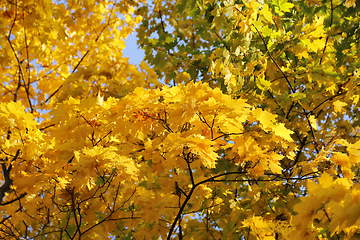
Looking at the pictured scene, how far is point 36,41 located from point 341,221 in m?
5.40

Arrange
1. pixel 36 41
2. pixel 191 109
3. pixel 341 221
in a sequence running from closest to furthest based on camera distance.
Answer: pixel 341 221, pixel 191 109, pixel 36 41

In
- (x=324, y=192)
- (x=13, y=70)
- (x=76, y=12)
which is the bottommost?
(x=324, y=192)

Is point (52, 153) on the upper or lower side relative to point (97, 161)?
upper

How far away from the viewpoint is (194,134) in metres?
1.74

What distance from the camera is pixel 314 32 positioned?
8.85 feet

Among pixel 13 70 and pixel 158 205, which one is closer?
pixel 158 205

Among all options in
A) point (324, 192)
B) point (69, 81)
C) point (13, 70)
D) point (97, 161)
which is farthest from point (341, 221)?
point (13, 70)

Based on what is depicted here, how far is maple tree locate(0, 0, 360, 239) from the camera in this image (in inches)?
69.9

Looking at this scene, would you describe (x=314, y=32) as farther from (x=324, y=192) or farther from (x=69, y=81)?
(x=69, y=81)

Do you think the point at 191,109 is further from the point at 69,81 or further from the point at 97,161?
the point at 69,81

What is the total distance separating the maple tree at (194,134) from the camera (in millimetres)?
1774

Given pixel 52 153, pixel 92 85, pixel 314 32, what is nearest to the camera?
pixel 52 153

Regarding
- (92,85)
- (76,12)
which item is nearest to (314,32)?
(92,85)

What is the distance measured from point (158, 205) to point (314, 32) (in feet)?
7.51
